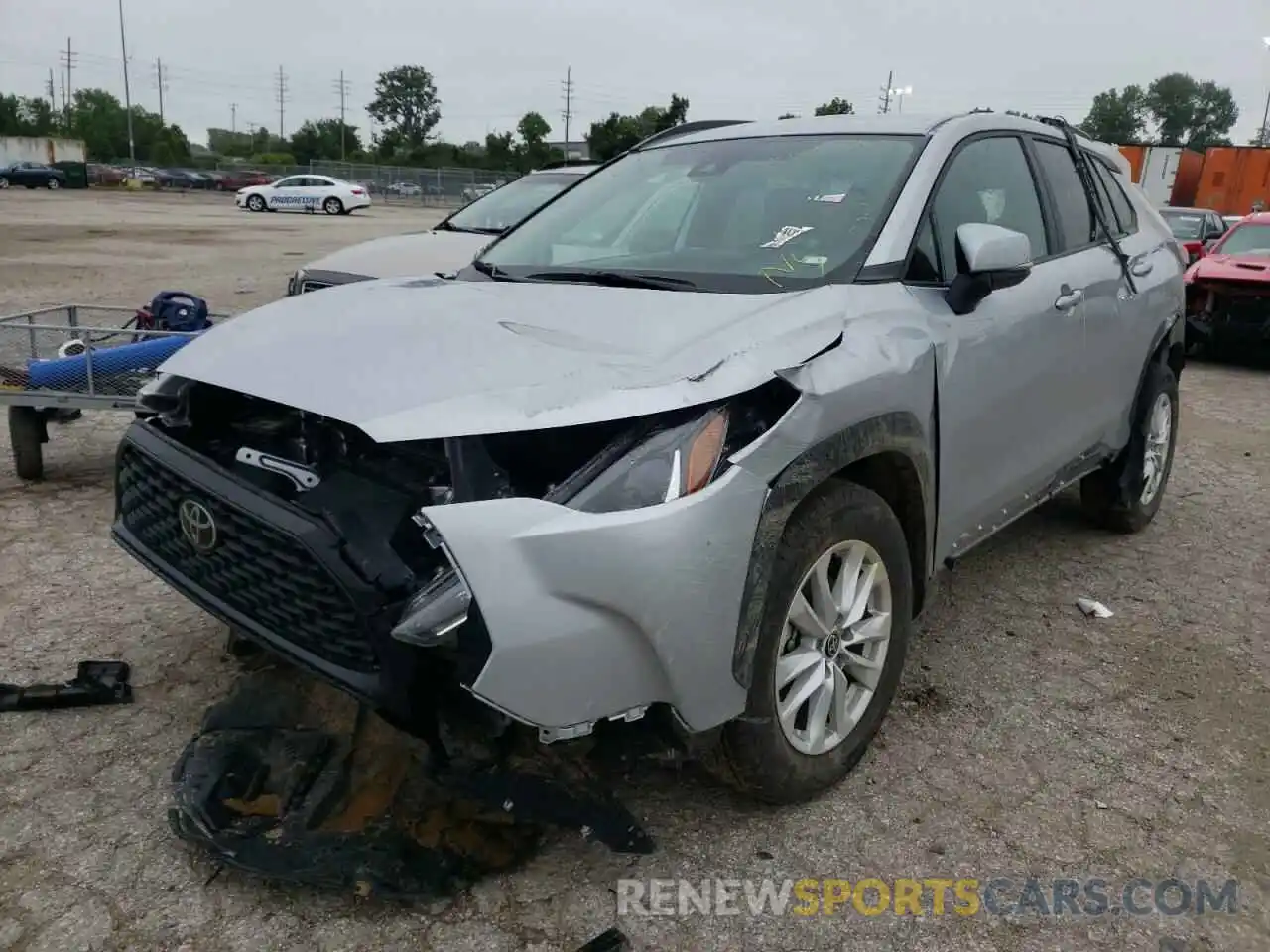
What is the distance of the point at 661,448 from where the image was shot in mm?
2182

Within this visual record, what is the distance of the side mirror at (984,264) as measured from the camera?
289cm

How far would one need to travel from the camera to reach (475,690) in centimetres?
204

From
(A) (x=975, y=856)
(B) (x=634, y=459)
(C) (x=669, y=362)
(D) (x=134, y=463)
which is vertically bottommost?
(A) (x=975, y=856)

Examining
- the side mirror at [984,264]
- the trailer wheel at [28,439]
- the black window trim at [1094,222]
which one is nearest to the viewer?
the side mirror at [984,264]

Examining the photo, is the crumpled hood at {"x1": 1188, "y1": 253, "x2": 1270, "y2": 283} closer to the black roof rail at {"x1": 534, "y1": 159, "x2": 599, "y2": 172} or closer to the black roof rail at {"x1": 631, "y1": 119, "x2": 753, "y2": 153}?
the black roof rail at {"x1": 534, "y1": 159, "x2": 599, "y2": 172}

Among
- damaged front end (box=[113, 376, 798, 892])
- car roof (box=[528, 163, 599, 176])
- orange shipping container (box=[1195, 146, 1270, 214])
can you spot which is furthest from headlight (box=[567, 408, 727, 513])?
orange shipping container (box=[1195, 146, 1270, 214])

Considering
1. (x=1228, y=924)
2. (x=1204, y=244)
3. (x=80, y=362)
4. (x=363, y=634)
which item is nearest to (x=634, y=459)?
(x=363, y=634)

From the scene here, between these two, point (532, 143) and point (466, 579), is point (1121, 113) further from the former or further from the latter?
point (466, 579)

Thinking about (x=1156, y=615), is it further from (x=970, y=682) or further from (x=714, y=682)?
(x=714, y=682)

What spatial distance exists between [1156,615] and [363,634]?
3.27 meters

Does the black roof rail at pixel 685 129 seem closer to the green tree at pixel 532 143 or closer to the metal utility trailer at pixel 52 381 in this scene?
the metal utility trailer at pixel 52 381

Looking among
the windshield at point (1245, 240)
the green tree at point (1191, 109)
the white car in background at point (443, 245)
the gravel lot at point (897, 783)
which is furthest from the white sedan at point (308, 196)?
the green tree at point (1191, 109)

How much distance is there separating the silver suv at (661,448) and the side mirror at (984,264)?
0.01 metres

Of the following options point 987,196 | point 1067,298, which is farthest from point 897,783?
point 987,196
